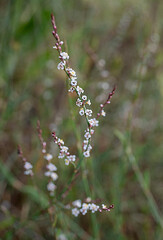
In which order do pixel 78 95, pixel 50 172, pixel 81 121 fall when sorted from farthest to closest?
pixel 81 121 → pixel 50 172 → pixel 78 95

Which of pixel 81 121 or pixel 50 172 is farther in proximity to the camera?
pixel 81 121

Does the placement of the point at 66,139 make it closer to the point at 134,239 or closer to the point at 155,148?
the point at 155,148

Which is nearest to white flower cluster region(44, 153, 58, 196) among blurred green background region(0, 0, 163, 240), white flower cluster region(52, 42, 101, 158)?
white flower cluster region(52, 42, 101, 158)

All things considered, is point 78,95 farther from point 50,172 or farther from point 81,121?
point 81,121

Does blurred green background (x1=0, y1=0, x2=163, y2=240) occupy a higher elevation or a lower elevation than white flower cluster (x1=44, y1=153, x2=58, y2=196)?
higher

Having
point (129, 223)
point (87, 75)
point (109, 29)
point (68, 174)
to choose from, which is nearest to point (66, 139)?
point (68, 174)

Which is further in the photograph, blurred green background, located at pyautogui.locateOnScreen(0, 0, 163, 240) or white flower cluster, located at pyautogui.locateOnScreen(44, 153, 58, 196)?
blurred green background, located at pyautogui.locateOnScreen(0, 0, 163, 240)

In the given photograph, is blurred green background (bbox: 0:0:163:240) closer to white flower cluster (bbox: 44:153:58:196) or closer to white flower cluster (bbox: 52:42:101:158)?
white flower cluster (bbox: 44:153:58:196)

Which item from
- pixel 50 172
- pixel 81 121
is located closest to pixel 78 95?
pixel 50 172

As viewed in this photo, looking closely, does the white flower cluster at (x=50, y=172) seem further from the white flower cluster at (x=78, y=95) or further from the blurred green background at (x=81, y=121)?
the blurred green background at (x=81, y=121)
